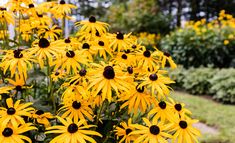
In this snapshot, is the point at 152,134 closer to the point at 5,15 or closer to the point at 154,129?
the point at 154,129

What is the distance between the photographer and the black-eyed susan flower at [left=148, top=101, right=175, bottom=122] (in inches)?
49.5

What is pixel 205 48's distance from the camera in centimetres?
687

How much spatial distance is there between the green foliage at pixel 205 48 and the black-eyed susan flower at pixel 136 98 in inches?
223

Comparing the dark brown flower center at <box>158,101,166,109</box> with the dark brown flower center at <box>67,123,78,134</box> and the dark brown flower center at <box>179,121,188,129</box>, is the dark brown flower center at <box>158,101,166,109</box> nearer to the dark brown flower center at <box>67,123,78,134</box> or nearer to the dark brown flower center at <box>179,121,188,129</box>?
the dark brown flower center at <box>179,121,188,129</box>

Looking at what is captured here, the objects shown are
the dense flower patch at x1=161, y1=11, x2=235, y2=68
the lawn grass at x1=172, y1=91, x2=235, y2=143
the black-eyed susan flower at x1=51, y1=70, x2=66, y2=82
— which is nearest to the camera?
the black-eyed susan flower at x1=51, y1=70, x2=66, y2=82

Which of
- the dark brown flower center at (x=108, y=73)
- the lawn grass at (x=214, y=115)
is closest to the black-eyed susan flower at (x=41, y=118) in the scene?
the dark brown flower center at (x=108, y=73)

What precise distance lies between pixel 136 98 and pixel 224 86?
14.5 feet

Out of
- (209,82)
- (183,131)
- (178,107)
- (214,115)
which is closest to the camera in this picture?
(183,131)

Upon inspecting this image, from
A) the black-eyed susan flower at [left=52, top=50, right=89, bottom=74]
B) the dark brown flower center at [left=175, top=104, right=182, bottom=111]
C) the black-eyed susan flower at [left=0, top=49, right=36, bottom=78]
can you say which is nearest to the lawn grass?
the dark brown flower center at [left=175, top=104, right=182, bottom=111]

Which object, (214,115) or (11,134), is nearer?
(11,134)

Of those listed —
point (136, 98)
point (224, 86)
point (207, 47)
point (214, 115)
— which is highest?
point (207, 47)

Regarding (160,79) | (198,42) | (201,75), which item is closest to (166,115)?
(160,79)

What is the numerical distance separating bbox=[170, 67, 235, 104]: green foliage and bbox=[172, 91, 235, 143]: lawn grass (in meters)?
0.17

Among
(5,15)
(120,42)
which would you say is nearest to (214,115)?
(120,42)
